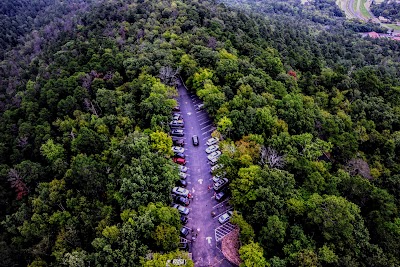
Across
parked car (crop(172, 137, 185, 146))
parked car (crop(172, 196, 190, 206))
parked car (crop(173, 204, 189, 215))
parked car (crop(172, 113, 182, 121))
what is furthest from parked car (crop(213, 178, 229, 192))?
parked car (crop(172, 113, 182, 121))

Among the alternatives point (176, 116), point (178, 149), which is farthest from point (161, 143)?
point (176, 116)

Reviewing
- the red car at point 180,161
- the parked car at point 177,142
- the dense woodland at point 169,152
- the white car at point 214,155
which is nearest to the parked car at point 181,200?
the dense woodland at point 169,152

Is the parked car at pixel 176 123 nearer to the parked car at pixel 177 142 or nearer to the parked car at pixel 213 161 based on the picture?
the parked car at pixel 177 142

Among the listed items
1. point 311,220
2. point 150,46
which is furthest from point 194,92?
point 311,220

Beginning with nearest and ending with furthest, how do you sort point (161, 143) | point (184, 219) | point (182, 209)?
point (184, 219) < point (182, 209) < point (161, 143)

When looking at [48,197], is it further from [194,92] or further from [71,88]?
[194,92]

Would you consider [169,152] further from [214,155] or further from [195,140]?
[214,155]
